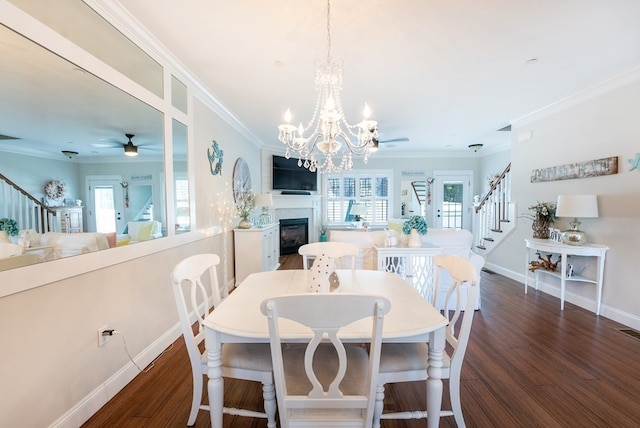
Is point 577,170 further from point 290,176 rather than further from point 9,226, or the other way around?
point 9,226

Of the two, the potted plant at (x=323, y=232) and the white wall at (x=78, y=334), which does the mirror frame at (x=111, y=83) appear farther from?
the potted plant at (x=323, y=232)

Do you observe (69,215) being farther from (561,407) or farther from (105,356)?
(561,407)

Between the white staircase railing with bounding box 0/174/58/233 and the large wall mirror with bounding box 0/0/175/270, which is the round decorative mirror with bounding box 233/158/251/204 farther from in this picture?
the white staircase railing with bounding box 0/174/58/233

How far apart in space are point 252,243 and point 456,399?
329cm

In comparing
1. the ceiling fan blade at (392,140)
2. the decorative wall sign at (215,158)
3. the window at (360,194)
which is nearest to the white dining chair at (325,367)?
the decorative wall sign at (215,158)

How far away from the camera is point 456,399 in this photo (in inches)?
56.5

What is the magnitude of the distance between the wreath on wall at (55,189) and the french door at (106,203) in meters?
0.15

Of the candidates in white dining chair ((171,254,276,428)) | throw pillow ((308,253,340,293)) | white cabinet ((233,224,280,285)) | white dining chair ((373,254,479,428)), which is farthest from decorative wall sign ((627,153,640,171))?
white cabinet ((233,224,280,285))

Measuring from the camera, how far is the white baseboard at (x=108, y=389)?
61.1 inches

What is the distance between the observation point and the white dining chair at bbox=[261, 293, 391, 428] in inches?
39.1

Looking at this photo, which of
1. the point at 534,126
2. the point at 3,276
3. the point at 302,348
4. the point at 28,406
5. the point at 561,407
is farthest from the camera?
the point at 534,126

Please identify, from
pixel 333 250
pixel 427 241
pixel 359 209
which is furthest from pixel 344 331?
pixel 359 209

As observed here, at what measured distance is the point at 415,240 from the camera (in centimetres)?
308

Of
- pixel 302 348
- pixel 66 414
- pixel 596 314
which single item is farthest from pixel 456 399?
pixel 596 314
